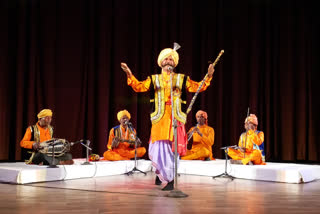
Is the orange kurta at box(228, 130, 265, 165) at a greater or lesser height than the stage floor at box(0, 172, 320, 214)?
greater

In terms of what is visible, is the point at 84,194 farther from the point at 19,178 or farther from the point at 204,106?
the point at 204,106

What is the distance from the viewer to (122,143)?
6898mm

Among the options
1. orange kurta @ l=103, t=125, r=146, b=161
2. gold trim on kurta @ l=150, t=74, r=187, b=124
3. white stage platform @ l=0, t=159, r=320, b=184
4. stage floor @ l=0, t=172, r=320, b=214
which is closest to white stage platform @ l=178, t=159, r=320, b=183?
white stage platform @ l=0, t=159, r=320, b=184

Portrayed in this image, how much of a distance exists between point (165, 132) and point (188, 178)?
1.58m

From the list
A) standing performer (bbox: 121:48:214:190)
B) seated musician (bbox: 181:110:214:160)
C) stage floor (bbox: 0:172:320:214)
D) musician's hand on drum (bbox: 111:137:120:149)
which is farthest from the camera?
seated musician (bbox: 181:110:214:160)

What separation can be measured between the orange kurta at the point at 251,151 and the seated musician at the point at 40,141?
2.59 m

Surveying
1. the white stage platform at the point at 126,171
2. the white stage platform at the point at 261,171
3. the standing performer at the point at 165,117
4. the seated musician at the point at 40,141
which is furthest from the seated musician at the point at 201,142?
the standing performer at the point at 165,117

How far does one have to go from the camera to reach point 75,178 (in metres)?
5.55

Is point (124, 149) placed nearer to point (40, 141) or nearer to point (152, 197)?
point (40, 141)

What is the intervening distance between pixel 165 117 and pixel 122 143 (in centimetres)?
259

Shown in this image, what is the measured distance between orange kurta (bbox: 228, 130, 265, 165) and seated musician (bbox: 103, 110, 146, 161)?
65.2 inches

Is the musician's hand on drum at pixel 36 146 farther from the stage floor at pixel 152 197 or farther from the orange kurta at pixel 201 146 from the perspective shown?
the orange kurta at pixel 201 146

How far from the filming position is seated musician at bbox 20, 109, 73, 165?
18.4ft

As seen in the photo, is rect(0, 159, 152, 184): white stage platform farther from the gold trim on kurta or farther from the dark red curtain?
the dark red curtain
